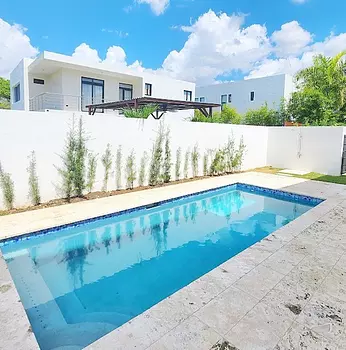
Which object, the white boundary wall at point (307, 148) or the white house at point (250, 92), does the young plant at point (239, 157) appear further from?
the white house at point (250, 92)

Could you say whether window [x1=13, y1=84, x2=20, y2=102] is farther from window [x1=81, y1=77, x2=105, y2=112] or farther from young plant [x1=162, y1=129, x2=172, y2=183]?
young plant [x1=162, y1=129, x2=172, y2=183]

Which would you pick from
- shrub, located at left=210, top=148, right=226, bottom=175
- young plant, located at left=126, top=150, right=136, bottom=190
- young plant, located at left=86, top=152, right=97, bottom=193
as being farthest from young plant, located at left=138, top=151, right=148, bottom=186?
shrub, located at left=210, top=148, right=226, bottom=175

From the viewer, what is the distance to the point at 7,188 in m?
7.44

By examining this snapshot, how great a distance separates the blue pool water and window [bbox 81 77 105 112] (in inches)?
495

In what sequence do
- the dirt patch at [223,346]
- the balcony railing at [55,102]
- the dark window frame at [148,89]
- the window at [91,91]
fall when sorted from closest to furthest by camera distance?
the dirt patch at [223,346] → the balcony railing at [55,102] → the window at [91,91] → the dark window frame at [148,89]

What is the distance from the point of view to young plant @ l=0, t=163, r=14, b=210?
7324 millimetres

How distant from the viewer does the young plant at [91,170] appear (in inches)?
359

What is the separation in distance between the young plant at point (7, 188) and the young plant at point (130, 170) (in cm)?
394

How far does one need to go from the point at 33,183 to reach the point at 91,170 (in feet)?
6.09

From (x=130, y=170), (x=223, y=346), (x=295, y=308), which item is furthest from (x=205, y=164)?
(x=223, y=346)

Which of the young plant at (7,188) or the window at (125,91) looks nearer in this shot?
the young plant at (7,188)

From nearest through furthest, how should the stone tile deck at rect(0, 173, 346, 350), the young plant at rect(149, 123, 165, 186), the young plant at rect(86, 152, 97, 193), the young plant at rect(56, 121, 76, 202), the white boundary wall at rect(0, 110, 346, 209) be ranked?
the stone tile deck at rect(0, 173, 346, 350), the white boundary wall at rect(0, 110, 346, 209), the young plant at rect(56, 121, 76, 202), the young plant at rect(86, 152, 97, 193), the young plant at rect(149, 123, 165, 186)

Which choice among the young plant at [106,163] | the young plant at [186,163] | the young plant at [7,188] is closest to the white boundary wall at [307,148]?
the young plant at [186,163]

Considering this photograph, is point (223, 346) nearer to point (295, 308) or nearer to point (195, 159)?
point (295, 308)
